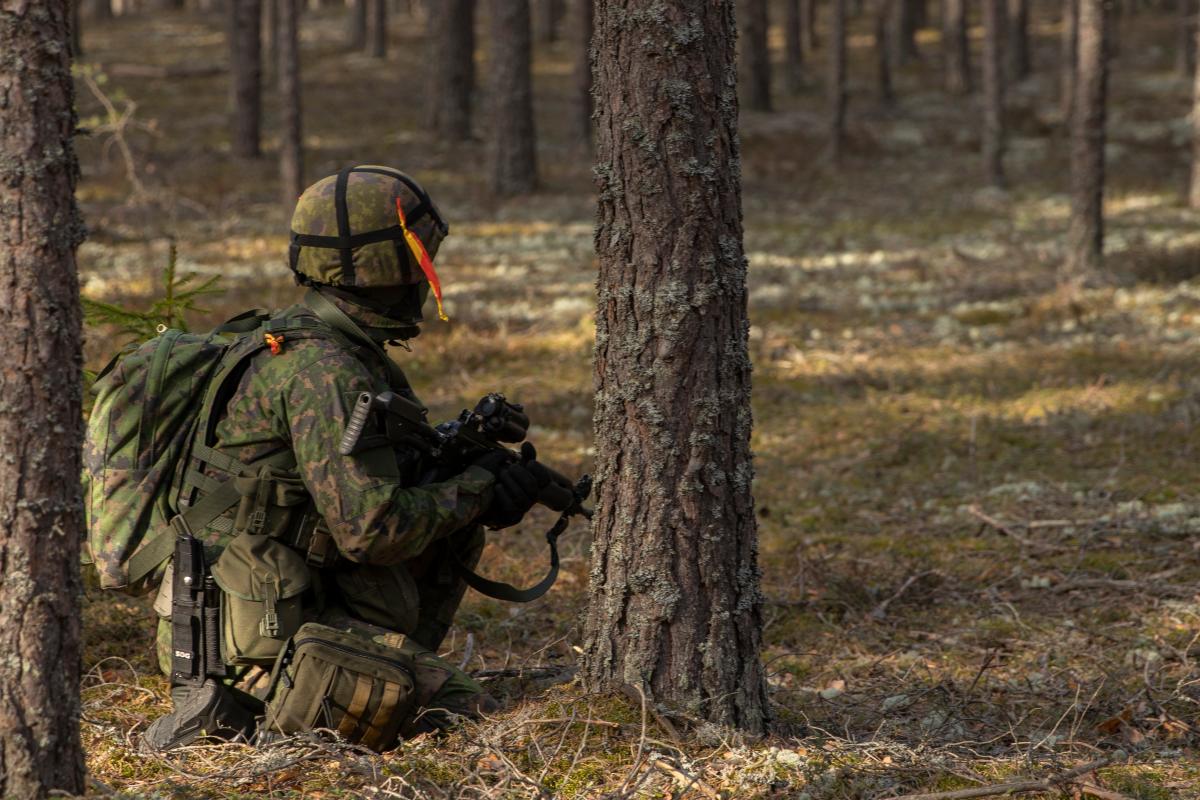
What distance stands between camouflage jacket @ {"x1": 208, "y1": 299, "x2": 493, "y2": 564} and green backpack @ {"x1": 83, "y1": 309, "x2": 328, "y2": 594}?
0.08 metres

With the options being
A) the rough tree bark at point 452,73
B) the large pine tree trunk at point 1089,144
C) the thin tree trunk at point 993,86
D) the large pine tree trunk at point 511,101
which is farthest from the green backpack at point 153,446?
the rough tree bark at point 452,73

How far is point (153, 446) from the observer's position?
430 centimetres

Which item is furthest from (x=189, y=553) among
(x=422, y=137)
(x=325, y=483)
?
(x=422, y=137)

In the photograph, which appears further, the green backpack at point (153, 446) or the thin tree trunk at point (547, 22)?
the thin tree trunk at point (547, 22)

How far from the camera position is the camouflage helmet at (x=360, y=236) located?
14.3 feet

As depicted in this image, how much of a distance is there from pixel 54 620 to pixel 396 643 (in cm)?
148

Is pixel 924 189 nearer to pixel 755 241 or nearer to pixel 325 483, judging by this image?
pixel 755 241

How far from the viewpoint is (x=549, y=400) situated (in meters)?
→ 10.3

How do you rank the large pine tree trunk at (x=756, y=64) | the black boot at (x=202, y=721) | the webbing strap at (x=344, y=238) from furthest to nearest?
the large pine tree trunk at (x=756, y=64), the webbing strap at (x=344, y=238), the black boot at (x=202, y=721)

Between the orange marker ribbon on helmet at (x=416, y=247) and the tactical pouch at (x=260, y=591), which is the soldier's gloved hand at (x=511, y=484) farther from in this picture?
the tactical pouch at (x=260, y=591)

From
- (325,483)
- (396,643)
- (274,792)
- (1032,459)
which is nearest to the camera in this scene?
(274,792)

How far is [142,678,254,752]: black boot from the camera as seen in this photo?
13.5ft

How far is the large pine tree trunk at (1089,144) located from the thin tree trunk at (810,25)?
91.5ft

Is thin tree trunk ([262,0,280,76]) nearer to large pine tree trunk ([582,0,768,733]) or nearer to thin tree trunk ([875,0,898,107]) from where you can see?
thin tree trunk ([875,0,898,107])
